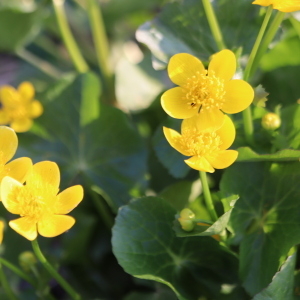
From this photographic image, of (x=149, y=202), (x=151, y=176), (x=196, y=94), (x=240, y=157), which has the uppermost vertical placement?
(x=196, y=94)

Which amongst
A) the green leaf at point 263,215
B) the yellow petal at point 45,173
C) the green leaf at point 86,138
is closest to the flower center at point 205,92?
the green leaf at point 263,215

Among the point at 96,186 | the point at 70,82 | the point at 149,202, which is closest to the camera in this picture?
the point at 149,202

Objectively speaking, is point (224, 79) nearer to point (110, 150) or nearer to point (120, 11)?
point (110, 150)

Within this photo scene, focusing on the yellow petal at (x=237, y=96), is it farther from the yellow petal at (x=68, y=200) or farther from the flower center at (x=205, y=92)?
the yellow petal at (x=68, y=200)

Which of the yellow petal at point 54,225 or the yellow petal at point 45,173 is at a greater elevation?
the yellow petal at point 45,173

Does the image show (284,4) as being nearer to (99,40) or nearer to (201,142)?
(201,142)

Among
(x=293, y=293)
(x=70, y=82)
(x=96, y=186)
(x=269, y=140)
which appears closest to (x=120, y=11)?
(x=70, y=82)
